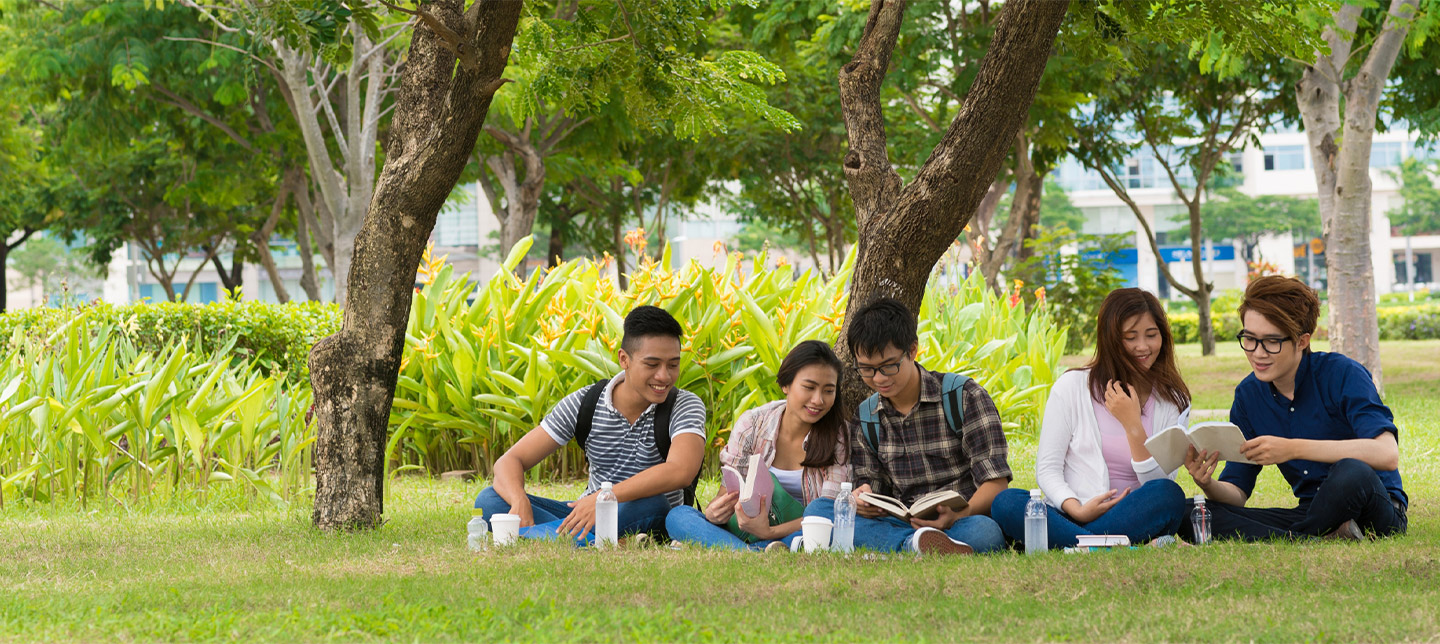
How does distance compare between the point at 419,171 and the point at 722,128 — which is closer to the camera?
the point at 419,171

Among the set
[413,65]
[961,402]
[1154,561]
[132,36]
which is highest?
[132,36]

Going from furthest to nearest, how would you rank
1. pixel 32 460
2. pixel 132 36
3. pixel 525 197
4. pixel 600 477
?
pixel 525 197 < pixel 132 36 < pixel 32 460 < pixel 600 477

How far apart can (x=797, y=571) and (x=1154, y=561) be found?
113 centimetres

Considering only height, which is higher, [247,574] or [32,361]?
[32,361]

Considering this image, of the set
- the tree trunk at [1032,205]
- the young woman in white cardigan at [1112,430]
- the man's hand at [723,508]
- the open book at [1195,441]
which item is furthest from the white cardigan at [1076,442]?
the tree trunk at [1032,205]

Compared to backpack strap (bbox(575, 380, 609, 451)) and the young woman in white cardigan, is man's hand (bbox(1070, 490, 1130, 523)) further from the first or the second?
backpack strap (bbox(575, 380, 609, 451))

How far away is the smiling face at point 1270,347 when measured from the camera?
4383 mm

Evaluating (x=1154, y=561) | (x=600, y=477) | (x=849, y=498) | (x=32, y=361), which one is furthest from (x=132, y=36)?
(x=1154, y=561)

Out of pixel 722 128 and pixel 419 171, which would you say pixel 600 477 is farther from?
pixel 722 128

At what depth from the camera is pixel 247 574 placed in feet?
13.9

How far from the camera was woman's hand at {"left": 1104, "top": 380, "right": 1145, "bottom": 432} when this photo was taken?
14.7 feet

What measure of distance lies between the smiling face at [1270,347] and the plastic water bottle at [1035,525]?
0.88m

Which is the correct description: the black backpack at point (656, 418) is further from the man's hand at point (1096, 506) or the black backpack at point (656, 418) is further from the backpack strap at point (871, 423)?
the man's hand at point (1096, 506)

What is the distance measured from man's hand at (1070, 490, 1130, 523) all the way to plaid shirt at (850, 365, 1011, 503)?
30 centimetres
